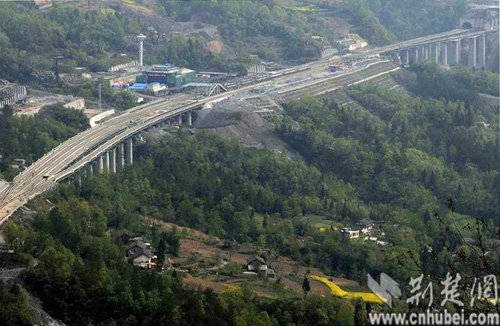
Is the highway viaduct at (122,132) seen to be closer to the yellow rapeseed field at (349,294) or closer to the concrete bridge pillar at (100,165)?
the concrete bridge pillar at (100,165)

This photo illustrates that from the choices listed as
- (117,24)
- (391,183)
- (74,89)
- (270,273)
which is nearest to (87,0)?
(117,24)

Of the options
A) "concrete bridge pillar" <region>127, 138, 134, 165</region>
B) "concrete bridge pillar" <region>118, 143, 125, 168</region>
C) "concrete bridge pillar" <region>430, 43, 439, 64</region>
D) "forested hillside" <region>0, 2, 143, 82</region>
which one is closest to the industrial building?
"forested hillside" <region>0, 2, 143, 82</region>

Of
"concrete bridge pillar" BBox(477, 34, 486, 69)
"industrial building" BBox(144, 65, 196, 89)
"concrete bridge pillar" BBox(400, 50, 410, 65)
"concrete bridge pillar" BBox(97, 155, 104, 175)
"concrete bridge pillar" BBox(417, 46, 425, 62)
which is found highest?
"concrete bridge pillar" BBox(97, 155, 104, 175)

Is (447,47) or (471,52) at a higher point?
(447,47)

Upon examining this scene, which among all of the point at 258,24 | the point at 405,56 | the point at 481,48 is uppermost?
the point at 258,24

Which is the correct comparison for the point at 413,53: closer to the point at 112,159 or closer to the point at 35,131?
the point at 112,159

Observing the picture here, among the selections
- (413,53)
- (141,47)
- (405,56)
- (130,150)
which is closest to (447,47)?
(413,53)

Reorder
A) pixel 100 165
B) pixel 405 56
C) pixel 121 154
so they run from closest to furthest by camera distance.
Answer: pixel 100 165 → pixel 121 154 → pixel 405 56

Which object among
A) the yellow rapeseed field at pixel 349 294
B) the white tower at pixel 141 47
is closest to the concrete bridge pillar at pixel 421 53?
the white tower at pixel 141 47

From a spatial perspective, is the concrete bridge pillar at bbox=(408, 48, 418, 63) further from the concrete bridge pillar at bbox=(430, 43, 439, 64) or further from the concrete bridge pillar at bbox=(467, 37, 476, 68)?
the concrete bridge pillar at bbox=(467, 37, 476, 68)

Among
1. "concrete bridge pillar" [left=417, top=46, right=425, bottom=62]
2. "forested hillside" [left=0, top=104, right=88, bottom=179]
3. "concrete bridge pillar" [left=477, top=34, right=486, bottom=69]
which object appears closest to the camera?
"forested hillside" [left=0, top=104, right=88, bottom=179]
